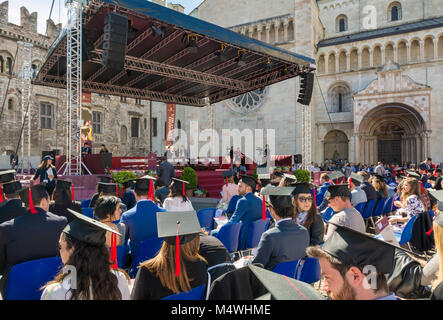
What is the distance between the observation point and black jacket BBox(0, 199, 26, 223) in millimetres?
4016

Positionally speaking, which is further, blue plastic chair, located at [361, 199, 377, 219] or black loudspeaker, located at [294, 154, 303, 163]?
black loudspeaker, located at [294, 154, 303, 163]

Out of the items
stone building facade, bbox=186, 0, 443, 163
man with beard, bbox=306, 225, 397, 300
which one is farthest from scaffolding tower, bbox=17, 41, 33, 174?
man with beard, bbox=306, 225, 397, 300

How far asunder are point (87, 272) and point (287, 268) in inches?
70.0

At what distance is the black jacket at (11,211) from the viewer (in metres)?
4.02

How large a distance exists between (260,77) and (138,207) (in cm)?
1363

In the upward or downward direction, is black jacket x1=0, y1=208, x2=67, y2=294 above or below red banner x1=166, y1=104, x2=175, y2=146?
below

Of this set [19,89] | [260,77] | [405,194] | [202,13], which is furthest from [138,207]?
[202,13]

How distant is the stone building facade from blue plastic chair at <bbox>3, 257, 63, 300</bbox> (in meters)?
21.3

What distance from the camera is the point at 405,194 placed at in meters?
5.29

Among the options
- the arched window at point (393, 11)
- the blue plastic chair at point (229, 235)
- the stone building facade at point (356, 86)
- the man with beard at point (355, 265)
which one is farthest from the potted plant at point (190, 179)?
the arched window at point (393, 11)

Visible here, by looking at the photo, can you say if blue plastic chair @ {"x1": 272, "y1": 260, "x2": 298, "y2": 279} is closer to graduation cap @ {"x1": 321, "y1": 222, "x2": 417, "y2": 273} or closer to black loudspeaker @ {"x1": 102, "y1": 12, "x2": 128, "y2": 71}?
graduation cap @ {"x1": 321, "y1": 222, "x2": 417, "y2": 273}

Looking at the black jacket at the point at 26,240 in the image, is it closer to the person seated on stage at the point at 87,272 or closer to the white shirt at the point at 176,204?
the person seated on stage at the point at 87,272

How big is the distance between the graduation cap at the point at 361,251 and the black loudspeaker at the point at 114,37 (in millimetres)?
8585
